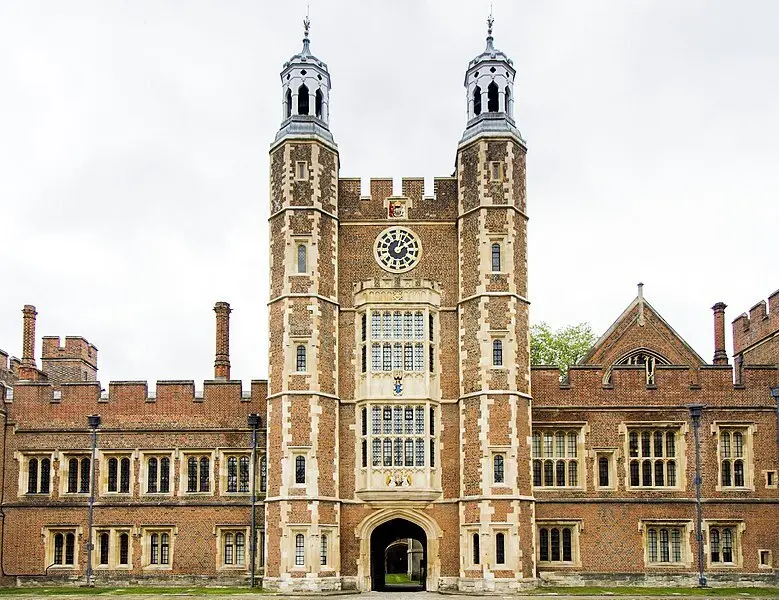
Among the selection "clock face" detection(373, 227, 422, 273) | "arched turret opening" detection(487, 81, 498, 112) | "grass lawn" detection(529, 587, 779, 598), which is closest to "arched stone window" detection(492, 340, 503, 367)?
"clock face" detection(373, 227, 422, 273)

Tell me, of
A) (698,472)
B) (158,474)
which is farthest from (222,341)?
(698,472)

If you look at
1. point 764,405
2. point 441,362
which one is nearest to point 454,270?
point 441,362

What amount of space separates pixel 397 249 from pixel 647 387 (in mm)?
9586

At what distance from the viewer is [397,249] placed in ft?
114

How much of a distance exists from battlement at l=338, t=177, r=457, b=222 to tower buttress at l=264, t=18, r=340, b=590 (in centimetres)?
68

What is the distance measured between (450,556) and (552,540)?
3.62 meters

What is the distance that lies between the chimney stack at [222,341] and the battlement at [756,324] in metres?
19.4

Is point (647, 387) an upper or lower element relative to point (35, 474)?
upper

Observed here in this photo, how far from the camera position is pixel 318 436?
32562mm

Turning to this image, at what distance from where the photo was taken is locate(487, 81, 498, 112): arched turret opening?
35.2m

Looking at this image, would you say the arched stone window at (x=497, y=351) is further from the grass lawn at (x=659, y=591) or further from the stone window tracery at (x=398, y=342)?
the grass lawn at (x=659, y=591)

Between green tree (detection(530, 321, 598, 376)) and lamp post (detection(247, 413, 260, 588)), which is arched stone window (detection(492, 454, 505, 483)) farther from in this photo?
green tree (detection(530, 321, 598, 376))

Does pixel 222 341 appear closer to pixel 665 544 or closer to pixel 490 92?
pixel 490 92

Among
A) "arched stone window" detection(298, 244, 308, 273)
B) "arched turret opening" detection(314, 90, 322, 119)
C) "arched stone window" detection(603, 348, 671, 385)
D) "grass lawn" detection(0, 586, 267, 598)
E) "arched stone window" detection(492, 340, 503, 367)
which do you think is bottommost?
"grass lawn" detection(0, 586, 267, 598)
